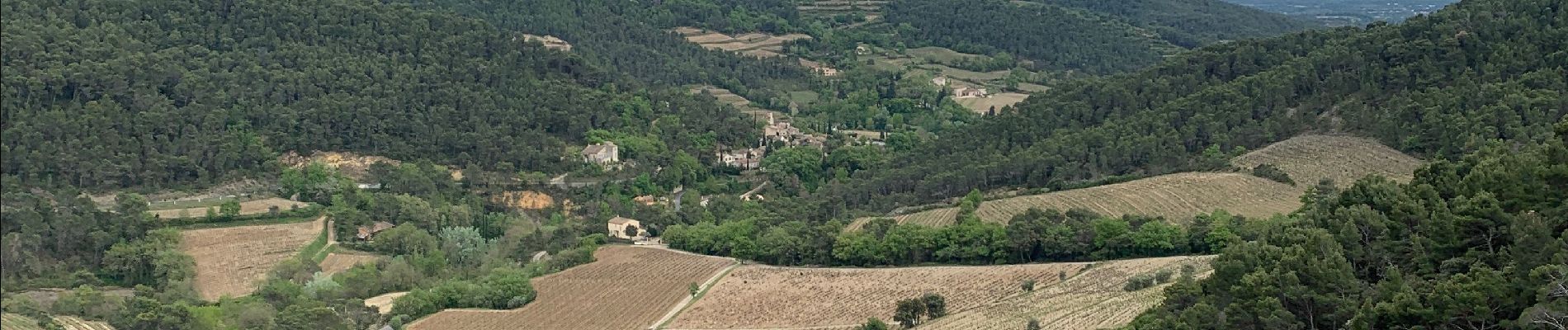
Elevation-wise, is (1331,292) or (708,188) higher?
(1331,292)

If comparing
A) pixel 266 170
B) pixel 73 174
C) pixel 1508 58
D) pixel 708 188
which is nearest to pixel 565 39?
pixel 708 188

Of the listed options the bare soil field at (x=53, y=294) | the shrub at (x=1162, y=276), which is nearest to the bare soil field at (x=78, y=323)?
the bare soil field at (x=53, y=294)

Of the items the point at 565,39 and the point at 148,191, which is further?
the point at 565,39

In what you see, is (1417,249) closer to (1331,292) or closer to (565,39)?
(1331,292)

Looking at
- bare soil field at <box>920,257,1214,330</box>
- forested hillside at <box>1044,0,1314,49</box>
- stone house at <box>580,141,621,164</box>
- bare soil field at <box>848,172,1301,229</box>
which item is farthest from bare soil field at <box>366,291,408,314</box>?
forested hillside at <box>1044,0,1314,49</box>

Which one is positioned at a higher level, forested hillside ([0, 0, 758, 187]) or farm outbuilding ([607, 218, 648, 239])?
forested hillside ([0, 0, 758, 187])

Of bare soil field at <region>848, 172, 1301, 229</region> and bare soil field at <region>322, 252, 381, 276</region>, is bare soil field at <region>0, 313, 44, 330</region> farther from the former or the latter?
bare soil field at <region>848, 172, 1301, 229</region>

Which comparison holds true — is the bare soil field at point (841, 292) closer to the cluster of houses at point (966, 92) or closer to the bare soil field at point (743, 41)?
the cluster of houses at point (966, 92)
